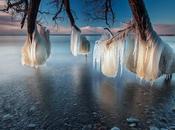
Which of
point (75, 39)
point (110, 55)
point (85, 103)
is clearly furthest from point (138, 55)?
point (75, 39)

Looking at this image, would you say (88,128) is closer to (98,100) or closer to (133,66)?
(98,100)

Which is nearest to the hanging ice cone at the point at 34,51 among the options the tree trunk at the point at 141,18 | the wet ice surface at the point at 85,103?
the wet ice surface at the point at 85,103

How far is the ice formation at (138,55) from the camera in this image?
9555mm

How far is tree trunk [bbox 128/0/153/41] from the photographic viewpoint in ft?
29.5

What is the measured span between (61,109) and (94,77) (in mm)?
5794

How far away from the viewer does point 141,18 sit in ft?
30.4

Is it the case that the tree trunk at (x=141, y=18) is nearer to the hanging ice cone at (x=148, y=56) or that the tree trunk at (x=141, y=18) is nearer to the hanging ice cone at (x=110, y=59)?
the hanging ice cone at (x=148, y=56)

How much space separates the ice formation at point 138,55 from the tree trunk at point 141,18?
0.59ft

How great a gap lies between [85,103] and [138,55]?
106 inches

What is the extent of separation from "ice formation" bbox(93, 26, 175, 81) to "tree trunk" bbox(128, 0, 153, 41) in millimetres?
178

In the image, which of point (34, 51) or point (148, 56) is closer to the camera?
point (148, 56)

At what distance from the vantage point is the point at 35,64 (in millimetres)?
13953

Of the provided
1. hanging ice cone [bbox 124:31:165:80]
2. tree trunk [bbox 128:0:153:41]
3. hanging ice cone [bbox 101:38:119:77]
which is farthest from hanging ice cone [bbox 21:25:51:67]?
tree trunk [bbox 128:0:153:41]

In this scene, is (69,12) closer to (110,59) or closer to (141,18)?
(110,59)
